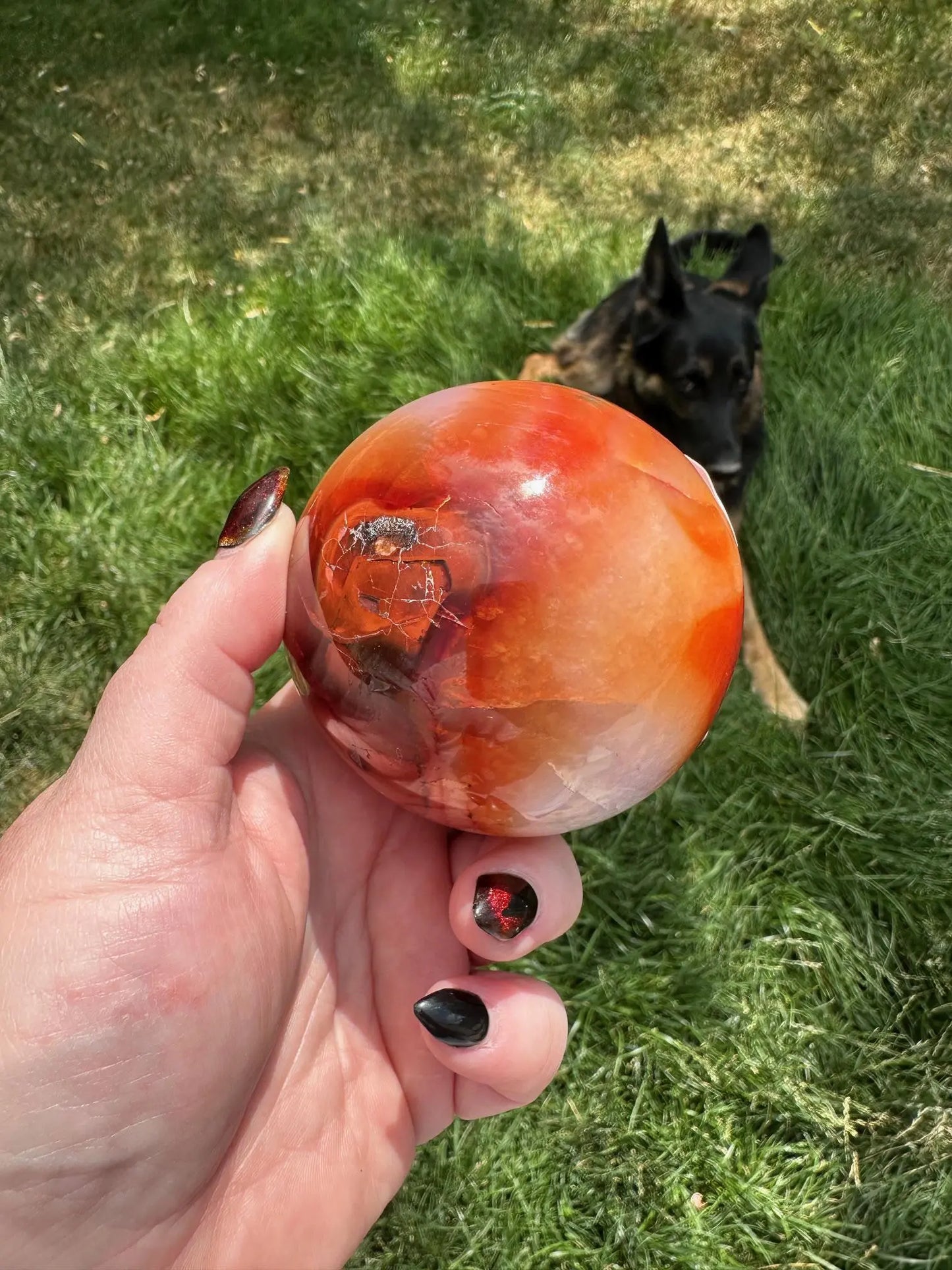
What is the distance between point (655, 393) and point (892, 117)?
243cm

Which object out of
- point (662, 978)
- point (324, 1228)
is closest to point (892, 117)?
point (662, 978)

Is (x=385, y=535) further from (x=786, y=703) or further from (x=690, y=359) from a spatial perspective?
(x=690, y=359)

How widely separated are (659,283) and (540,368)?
1.76 feet

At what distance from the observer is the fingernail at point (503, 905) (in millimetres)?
1757

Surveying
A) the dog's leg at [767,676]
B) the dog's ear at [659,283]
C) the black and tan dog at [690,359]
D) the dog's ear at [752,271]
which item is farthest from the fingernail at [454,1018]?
the dog's ear at [752,271]

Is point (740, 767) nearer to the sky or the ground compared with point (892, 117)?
nearer to the ground

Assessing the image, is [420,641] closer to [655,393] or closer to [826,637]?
[826,637]

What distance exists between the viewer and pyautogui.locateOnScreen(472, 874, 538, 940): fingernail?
1757mm

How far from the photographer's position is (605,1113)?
244cm

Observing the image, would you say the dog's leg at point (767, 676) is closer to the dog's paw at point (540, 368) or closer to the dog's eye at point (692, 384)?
the dog's eye at point (692, 384)

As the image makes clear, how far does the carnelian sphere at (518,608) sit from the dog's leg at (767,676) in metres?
1.58

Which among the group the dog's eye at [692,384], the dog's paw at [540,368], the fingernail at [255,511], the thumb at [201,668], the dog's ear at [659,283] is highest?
the fingernail at [255,511]

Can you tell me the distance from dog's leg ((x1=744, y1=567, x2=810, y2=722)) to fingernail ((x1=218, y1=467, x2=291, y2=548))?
165cm

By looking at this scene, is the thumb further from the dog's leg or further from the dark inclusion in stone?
the dog's leg
